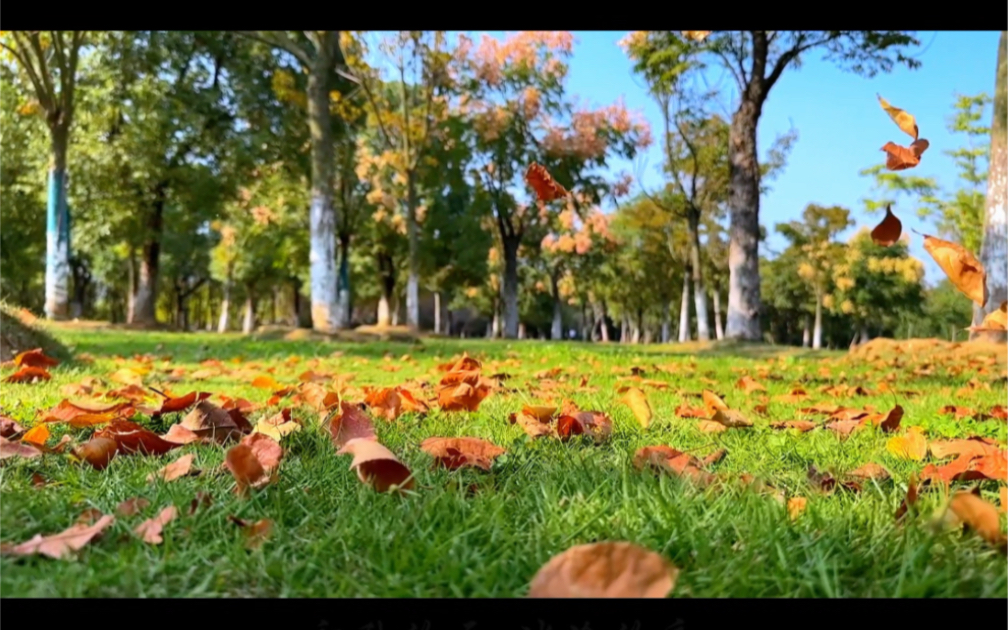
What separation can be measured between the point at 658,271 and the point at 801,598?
129 feet

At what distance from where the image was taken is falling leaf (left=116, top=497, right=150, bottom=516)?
129cm

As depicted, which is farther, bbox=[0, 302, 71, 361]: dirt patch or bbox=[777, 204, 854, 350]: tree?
bbox=[777, 204, 854, 350]: tree

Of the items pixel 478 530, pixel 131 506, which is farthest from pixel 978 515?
pixel 131 506

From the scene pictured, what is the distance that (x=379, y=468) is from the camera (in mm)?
1393

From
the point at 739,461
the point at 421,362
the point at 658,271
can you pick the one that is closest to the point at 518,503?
the point at 739,461

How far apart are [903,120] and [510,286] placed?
2614 centimetres

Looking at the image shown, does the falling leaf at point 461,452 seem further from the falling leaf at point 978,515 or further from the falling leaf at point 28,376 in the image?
the falling leaf at point 28,376

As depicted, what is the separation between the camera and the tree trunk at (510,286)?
26797 mm

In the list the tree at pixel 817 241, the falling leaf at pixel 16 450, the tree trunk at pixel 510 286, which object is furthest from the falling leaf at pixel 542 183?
the tree at pixel 817 241

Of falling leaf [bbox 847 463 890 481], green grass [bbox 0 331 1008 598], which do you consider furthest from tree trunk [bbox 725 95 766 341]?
falling leaf [bbox 847 463 890 481]

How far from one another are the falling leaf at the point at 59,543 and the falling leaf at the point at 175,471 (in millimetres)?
334

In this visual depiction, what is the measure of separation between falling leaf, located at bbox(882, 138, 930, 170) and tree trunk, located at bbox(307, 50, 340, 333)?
433 inches

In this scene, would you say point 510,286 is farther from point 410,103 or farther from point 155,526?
point 155,526

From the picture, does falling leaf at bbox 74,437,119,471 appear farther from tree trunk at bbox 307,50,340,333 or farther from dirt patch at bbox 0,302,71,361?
tree trunk at bbox 307,50,340,333
